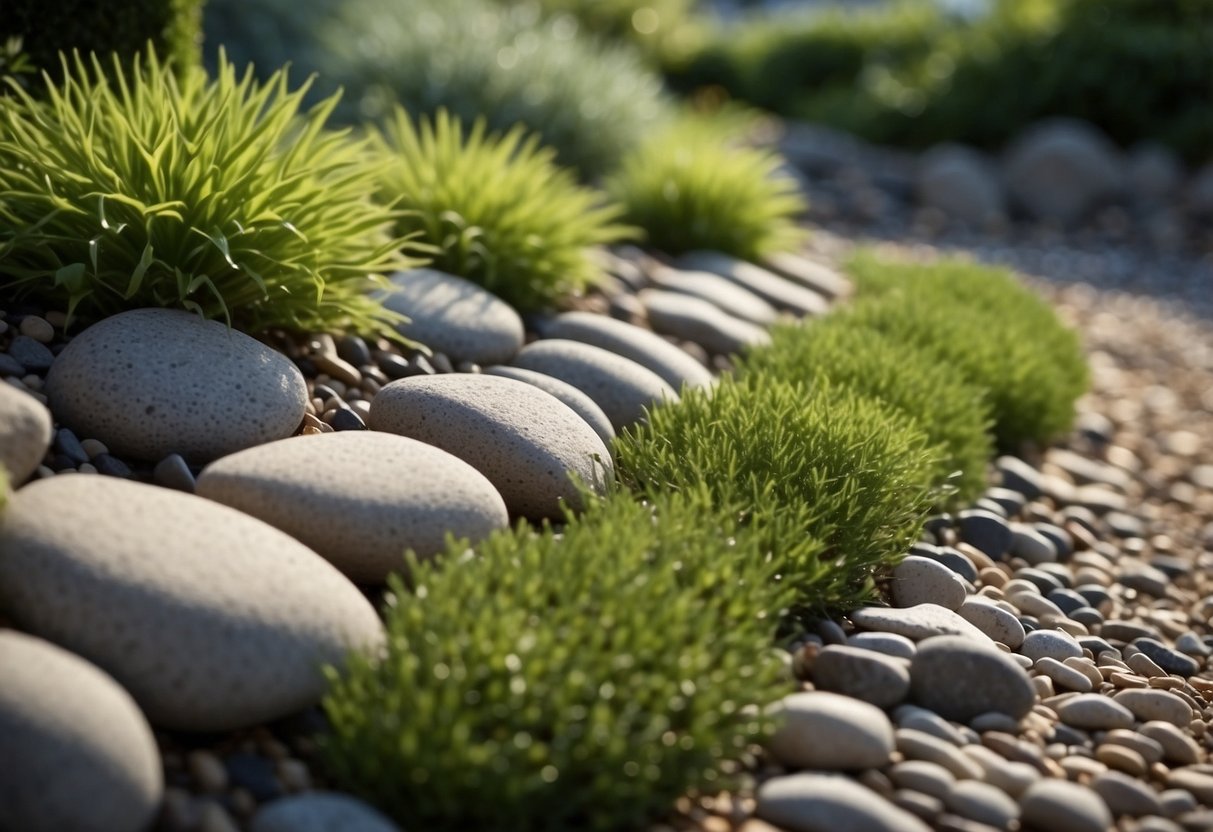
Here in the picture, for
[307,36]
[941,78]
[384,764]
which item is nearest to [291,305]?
[384,764]

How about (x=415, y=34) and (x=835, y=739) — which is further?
(x=415, y=34)

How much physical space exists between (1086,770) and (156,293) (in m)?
2.62

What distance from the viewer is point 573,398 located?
357 cm

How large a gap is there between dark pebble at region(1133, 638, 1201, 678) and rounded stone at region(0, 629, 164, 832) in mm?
2666

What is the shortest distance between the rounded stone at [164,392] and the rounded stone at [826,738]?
1.47 m

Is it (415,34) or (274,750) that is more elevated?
(415,34)

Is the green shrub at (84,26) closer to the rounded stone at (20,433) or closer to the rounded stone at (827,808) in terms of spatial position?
the rounded stone at (20,433)

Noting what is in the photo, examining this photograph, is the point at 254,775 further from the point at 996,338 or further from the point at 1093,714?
the point at 996,338

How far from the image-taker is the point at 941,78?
11016 millimetres

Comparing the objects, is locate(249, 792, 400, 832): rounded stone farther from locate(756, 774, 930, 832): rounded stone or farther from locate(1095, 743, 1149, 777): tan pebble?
locate(1095, 743, 1149, 777): tan pebble

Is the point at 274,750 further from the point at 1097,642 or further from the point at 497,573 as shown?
the point at 1097,642

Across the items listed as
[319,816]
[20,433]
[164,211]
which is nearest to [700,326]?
[164,211]

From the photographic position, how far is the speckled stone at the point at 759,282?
5.55 m

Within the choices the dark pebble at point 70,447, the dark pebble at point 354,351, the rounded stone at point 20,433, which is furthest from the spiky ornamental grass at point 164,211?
the rounded stone at point 20,433
